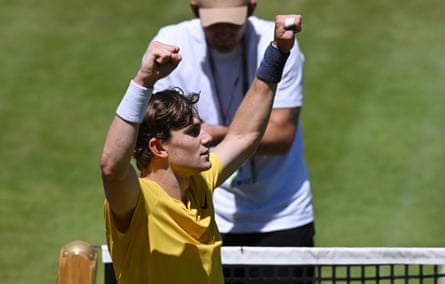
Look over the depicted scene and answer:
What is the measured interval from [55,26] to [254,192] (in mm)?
6696

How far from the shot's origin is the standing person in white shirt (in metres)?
5.91

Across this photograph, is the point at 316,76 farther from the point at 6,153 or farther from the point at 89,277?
the point at 89,277

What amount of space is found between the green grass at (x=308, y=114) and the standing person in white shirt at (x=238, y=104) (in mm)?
2308

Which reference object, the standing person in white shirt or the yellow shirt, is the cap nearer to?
the standing person in white shirt

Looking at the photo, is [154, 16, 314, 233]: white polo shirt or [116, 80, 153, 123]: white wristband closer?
[116, 80, 153, 123]: white wristband

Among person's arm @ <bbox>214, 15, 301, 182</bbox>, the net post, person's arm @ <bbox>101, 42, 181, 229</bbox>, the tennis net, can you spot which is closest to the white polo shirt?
the tennis net

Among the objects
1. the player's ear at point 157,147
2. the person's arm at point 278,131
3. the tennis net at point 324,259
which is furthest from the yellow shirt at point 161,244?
the person's arm at point 278,131

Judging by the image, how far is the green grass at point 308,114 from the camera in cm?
902

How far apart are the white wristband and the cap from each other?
1854 mm

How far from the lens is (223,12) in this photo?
19.1ft

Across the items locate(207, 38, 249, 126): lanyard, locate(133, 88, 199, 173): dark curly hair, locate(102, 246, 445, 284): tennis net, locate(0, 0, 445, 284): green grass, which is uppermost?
locate(133, 88, 199, 173): dark curly hair

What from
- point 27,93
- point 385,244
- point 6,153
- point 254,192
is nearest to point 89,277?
point 254,192

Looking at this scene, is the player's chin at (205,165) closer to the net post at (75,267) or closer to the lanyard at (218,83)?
the net post at (75,267)

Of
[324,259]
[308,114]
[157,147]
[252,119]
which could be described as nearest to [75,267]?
[157,147]
